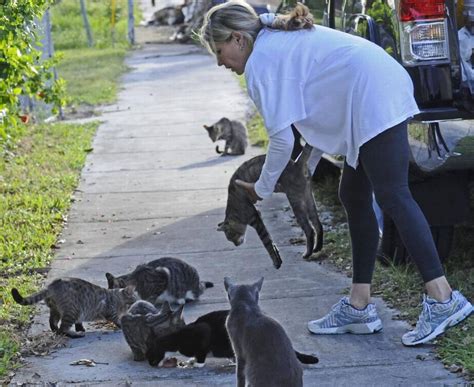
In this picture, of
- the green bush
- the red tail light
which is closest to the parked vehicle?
the red tail light

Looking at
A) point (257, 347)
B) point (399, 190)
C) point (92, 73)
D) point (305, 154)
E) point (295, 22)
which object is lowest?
point (92, 73)

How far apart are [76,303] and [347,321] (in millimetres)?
1648

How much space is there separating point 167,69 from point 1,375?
14.6 metres

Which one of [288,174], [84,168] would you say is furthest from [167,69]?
[288,174]

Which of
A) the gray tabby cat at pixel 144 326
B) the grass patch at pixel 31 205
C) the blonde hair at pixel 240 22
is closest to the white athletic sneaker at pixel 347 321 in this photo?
the gray tabby cat at pixel 144 326

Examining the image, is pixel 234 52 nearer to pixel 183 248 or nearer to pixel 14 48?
pixel 183 248

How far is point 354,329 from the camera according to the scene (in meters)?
6.22

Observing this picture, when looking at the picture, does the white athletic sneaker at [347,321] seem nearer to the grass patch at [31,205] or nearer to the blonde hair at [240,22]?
the blonde hair at [240,22]

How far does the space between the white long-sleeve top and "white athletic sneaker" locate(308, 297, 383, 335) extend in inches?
37.3

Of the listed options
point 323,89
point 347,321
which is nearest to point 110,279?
point 347,321

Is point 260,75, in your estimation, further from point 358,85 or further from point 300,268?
point 300,268

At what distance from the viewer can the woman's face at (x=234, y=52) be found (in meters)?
5.69

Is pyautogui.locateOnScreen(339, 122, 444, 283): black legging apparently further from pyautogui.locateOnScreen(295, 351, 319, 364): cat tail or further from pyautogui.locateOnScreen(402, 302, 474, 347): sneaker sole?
pyautogui.locateOnScreen(295, 351, 319, 364): cat tail

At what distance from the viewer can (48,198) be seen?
994 cm
